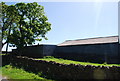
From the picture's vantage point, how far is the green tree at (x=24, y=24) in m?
33.1

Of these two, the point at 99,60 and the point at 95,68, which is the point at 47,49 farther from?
the point at 95,68

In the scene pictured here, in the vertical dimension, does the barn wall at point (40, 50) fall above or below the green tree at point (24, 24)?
below

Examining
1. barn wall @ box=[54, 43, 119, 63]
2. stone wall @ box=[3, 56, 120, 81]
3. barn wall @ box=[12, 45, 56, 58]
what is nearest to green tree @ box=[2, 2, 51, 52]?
barn wall @ box=[12, 45, 56, 58]

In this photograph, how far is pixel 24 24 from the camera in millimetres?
36031

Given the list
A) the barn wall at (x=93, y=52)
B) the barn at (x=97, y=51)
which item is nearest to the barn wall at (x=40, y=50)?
the barn wall at (x=93, y=52)

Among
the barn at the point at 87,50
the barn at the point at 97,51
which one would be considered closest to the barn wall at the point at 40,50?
the barn at the point at 87,50

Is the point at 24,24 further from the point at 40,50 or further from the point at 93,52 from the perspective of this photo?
the point at 93,52

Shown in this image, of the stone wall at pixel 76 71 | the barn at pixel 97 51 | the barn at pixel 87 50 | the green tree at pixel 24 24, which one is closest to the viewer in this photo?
the stone wall at pixel 76 71

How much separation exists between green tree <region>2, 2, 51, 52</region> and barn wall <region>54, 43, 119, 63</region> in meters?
8.14

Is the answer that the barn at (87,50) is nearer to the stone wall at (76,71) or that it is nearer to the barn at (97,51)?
the barn at (97,51)

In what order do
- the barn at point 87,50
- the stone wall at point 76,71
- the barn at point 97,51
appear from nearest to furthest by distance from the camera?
1. the stone wall at point 76,71
2. the barn at point 97,51
3. the barn at point 87,50

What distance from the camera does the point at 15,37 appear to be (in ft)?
108

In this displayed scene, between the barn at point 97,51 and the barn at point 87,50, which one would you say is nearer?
the barn at point 97,51

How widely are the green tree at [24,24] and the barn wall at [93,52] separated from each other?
8.14 meters
